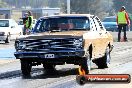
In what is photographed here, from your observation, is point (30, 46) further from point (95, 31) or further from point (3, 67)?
point (3, 67)

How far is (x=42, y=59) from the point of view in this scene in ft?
44.6

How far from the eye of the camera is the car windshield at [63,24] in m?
14.9

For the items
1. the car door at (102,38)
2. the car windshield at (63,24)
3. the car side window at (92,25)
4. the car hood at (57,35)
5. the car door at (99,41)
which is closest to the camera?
the car hood at (57,35)

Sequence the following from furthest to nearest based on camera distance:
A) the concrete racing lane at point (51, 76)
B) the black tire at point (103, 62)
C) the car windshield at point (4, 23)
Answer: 1. the car windshield at point (4, 23)
2. the black tire at point (103, 62)
3. the concrete racing lane at point (51, 76)

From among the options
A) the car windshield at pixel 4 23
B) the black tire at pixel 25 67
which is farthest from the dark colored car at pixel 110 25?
the black tire at pixel 25 67

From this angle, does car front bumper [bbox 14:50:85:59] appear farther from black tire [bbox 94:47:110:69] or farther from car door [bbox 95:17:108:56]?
black tire [bbox 94:47:110:69]

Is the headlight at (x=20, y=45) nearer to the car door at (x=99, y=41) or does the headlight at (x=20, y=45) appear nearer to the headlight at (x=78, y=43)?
the headlight at (x=78, y=43)

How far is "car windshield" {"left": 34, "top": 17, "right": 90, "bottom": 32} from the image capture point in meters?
14.9

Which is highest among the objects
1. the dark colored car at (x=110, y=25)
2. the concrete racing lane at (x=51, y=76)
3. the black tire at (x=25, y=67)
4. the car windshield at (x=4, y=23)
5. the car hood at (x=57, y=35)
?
the car hood at (x=57, y=35)

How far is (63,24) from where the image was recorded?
49.3 ft

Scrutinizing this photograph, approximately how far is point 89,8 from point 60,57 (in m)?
79.9

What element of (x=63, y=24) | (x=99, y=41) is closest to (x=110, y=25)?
(x=99, y=41)

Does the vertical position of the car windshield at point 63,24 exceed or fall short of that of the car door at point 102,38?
it exceeds it

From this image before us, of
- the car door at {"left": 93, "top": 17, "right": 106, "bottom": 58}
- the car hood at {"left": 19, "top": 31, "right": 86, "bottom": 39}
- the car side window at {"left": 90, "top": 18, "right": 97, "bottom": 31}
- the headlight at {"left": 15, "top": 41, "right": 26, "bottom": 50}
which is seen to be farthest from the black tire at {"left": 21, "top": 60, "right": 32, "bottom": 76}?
the car side window at {"left": 90, "top": 18, "right": 97, "bottom": 31}
